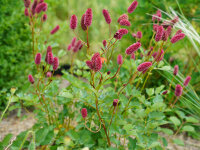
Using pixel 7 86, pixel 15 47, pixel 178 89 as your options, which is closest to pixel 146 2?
pixel 178 89

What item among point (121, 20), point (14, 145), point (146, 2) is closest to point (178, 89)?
point (121, 20)

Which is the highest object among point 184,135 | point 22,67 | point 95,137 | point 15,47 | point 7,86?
point 15,47

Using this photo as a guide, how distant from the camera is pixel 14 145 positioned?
1.28m

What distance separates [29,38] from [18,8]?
1.05 ft

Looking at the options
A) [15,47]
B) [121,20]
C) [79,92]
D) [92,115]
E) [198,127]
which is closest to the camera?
[121,20]

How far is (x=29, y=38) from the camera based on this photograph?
2342mm

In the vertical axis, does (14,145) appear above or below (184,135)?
above

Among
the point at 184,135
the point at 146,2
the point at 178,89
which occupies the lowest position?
the point at 184,135

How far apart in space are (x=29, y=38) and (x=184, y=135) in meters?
1.96

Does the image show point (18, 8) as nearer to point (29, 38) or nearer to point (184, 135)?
point (29, 38)

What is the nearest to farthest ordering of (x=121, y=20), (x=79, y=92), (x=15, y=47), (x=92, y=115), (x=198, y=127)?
(x=121, y=20), (x=79, y=92), (x=92, y=115), (x=15, y=47), (x=198, y=127)

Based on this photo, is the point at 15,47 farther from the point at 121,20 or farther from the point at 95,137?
the point at 121,20

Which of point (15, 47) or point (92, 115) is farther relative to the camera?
point (15, 47)

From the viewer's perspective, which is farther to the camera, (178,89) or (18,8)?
(18,8)
